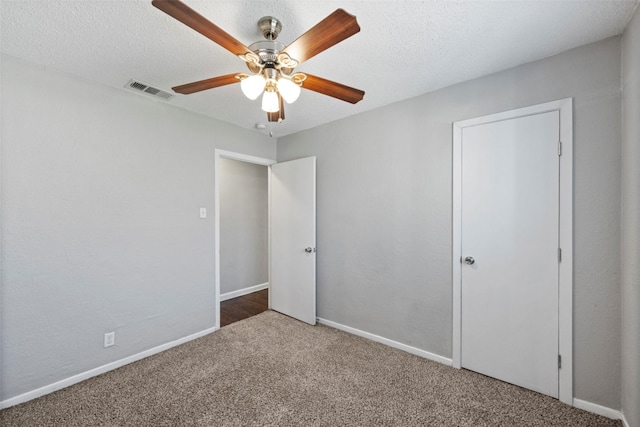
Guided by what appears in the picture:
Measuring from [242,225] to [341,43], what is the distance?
11.1 feet

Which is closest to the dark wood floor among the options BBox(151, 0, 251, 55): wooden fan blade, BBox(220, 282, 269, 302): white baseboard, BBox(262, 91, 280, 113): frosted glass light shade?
BBox(220, 282, 269, 302): white baseboard

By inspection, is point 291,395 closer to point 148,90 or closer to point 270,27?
point 270,27

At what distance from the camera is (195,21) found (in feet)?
3.64

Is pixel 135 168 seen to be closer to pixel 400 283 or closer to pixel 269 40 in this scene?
pixel 269 40

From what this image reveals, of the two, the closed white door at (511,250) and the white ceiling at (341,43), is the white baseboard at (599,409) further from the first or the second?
the white ceiling at (341,43)

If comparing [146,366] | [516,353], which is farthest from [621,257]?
[146,366]

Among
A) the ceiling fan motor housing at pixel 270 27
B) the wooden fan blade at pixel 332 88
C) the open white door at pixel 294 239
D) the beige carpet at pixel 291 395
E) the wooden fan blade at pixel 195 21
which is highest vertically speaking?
the ceiling fan motor housing at pixel 270 27

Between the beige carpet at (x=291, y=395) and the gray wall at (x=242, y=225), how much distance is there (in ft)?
5.92

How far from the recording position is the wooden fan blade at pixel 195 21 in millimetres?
1012

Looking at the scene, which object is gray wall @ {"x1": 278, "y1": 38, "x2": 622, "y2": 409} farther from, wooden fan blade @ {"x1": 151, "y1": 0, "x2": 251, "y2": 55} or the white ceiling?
wooden fan blade @ {"x1": 151, "y1": 0, "x2": 251, "y2": 55}

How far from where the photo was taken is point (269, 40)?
153cm

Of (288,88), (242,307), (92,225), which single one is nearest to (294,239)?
(242,307)

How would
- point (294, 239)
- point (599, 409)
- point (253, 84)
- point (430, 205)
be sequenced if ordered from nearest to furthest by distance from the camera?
1. point (253, 84)
2. point (599, 409)
3. point (430, 205)
4. point (294, 239)

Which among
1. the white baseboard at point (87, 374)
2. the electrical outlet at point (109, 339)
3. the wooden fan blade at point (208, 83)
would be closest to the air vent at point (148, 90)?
the wooden fan blade at point (208, 83)
